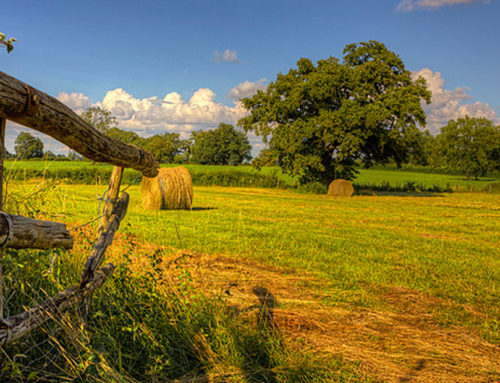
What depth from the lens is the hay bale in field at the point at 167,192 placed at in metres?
15.2

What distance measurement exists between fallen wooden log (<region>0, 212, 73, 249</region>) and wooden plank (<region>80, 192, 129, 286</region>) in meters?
0.98

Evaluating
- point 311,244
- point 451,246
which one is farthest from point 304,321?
point 451,246

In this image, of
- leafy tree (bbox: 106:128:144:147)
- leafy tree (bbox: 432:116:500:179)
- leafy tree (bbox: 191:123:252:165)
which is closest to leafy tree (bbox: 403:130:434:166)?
leafy tree (bbox: 432:116:500:179)

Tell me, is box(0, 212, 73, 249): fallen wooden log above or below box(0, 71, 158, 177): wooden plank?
below

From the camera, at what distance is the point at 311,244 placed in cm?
977

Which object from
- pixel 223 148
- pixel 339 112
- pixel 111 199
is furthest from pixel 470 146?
pixel 111 199

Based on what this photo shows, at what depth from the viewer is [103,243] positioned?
3.35 meters

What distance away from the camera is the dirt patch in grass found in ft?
12.7

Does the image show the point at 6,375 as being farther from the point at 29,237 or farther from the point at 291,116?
the point at 291,116

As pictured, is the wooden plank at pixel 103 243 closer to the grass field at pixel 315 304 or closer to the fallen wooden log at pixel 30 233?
the grass field at pixel 315 304

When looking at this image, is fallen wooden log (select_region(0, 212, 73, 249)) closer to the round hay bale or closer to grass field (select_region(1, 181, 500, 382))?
grass field (select_region(1, 181, 500, 382))

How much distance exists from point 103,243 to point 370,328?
3.29 metres

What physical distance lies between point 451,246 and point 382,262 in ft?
10.7

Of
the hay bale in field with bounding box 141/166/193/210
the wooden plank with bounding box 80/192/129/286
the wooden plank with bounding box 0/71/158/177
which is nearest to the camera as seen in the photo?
the wooden plank with bounding box 0/71/158/177
